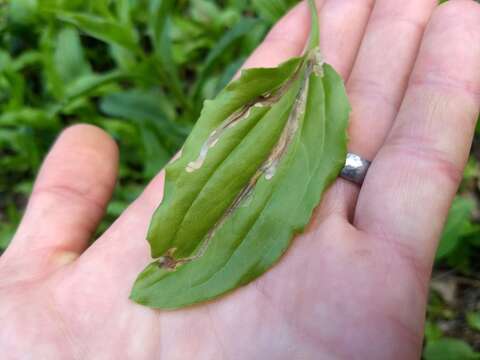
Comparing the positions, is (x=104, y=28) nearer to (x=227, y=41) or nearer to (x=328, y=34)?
(x=227, y=41)

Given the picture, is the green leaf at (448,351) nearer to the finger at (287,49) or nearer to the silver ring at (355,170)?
the silver ring at (355,170)

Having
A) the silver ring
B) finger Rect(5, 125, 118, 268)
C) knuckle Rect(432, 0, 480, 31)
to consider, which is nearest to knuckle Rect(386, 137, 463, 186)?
the silver ring

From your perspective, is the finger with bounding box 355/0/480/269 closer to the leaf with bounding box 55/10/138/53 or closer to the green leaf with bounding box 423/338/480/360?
the green leaf with bounding box 423/338/480/360

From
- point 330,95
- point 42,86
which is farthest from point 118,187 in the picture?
point 330,95

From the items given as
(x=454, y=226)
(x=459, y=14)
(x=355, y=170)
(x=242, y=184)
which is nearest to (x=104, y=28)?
(x=242, y=184)

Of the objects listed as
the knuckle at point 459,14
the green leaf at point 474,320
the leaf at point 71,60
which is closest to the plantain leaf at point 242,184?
the knuckle at point 459,14

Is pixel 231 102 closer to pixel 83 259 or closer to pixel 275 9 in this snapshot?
pixel 83 259
